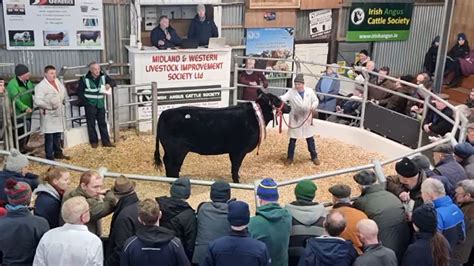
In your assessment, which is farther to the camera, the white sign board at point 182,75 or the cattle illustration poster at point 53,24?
the white sign board at point 182,75

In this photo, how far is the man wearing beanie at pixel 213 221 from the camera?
13.9ft

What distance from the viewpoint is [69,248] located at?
12.2 ft

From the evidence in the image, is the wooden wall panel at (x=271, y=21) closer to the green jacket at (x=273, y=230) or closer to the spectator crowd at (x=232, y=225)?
the spectator crowd at (x=232, y=225)

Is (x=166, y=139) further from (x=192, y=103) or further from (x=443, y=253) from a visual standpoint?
(x=443, y=253)

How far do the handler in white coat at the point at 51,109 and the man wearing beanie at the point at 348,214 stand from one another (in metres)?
5.13

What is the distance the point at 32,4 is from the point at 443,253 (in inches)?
331

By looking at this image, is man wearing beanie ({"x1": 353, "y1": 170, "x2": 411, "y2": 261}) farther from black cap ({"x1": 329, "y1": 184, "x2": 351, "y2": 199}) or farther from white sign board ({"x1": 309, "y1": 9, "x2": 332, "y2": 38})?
white sign board ({"x1": 309, "y1": 9, "x2": 332, "y2": 38})

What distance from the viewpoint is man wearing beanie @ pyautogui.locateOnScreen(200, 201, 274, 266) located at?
12.1 ft

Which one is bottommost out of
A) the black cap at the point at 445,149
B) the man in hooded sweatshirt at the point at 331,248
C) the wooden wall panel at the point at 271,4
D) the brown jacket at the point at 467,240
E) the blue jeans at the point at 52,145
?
the blue jeans at the point at 52,145

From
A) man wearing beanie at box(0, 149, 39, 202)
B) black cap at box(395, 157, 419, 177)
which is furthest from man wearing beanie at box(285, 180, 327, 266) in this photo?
man wearing beanie at box(0, 149, 39, 202)

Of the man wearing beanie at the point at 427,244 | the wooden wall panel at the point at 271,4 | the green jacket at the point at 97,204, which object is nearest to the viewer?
the man wearing beanie at the point at 427,244

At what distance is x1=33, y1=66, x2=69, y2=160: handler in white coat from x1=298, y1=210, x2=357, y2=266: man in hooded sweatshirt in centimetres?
546

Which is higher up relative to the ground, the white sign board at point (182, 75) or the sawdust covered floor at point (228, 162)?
the white sign board at point (182, 75)

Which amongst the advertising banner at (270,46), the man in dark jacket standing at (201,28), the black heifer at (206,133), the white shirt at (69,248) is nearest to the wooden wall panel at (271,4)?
the advertising banner at (270,46)
